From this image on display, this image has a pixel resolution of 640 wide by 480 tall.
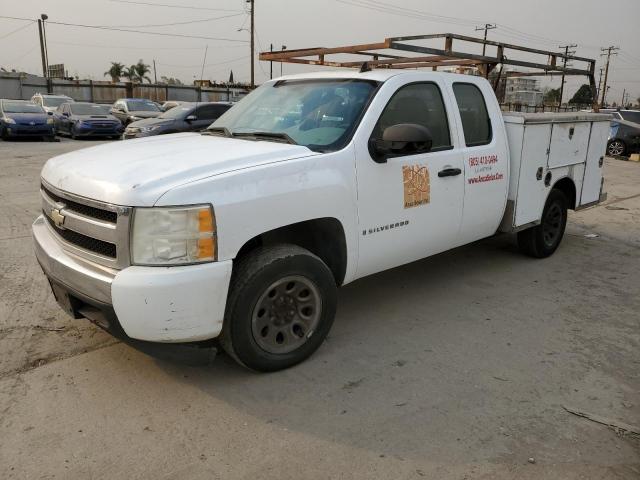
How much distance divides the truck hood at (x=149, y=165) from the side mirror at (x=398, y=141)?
0.51m

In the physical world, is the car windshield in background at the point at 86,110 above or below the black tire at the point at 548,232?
above

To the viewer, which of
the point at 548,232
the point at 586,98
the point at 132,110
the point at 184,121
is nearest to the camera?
the point at 548,232

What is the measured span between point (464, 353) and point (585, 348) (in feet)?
2.99

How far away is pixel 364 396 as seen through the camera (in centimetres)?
317

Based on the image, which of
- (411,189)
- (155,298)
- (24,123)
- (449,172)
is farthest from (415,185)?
(24,123)

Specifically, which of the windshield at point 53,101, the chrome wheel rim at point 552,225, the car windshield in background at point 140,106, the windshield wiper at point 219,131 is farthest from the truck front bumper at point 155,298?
the windshield at point 53,101

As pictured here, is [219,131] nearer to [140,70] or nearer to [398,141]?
[398,141]

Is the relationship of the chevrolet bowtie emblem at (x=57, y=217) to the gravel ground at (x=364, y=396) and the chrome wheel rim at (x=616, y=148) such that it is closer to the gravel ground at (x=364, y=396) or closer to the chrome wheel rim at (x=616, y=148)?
the gravel ground at (x=364, y=396)

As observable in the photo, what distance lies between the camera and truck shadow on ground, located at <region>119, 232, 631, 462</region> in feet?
9.34

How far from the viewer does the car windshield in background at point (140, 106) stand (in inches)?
906

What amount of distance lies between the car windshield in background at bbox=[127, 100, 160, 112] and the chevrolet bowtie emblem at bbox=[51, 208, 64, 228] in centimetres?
2093

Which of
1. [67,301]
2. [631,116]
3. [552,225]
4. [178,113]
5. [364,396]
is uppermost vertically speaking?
[631,116]

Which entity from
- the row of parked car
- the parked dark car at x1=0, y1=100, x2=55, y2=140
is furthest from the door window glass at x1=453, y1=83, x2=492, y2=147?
the parked dark car at x1=0, y1=100, x2=55, y2=140

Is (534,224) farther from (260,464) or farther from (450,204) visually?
(260,464)
